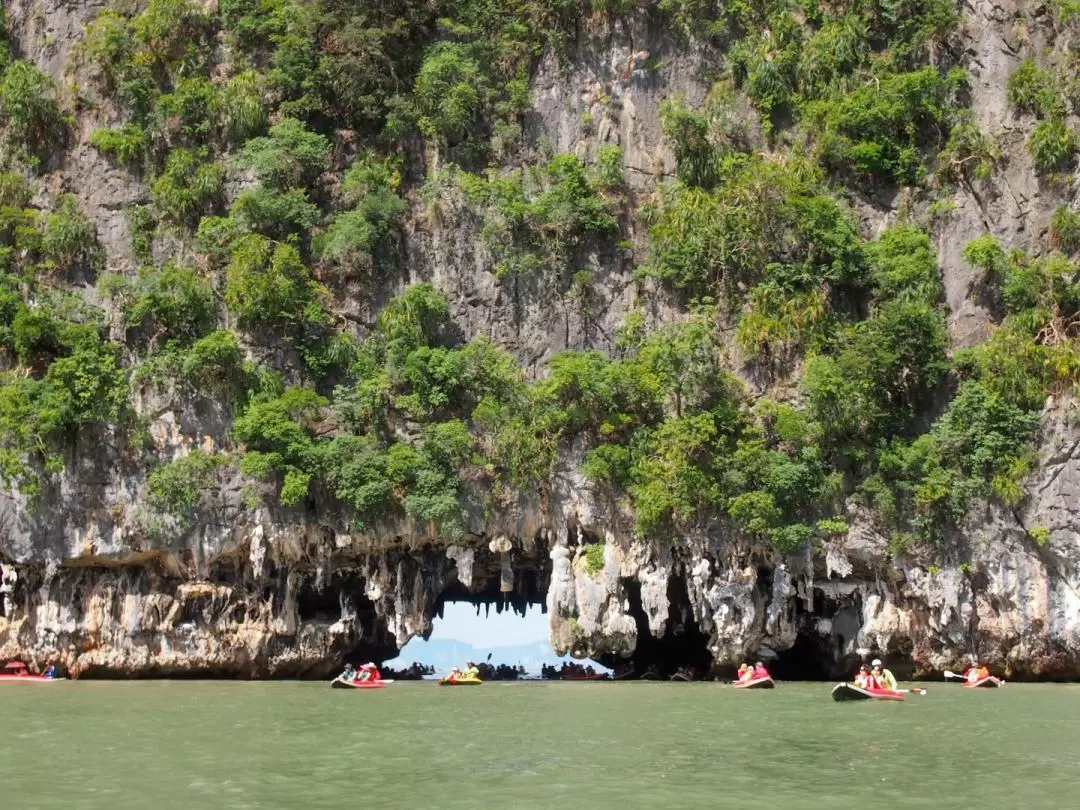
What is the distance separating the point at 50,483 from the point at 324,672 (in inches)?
307

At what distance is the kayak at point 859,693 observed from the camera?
2098 cm

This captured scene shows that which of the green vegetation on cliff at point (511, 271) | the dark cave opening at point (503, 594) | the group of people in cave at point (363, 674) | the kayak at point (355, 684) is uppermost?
the green vegetation on cliff at point (511, 271)

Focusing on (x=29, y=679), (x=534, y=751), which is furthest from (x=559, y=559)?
(x=534, y=751)

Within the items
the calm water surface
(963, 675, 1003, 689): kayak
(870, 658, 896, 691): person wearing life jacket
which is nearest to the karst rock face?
(963, 675, 1003, 689): kayak

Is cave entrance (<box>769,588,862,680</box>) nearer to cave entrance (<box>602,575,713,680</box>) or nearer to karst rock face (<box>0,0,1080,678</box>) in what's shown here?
karst rock face (<box>0,0,1080,678</box>)

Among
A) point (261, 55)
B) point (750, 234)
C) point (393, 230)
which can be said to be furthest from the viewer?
point (261, 55)

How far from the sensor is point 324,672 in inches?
1136

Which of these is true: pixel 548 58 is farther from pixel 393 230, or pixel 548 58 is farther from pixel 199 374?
pixel 199 374

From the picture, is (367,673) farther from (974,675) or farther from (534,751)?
(974,675)

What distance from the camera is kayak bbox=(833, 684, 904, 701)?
21.0m

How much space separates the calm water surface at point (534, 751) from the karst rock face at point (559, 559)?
169 inches

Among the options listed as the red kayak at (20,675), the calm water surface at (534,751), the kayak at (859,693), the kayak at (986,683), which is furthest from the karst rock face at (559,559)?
the kayak at (859,693)

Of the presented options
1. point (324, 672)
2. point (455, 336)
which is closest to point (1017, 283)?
point (455, 336)

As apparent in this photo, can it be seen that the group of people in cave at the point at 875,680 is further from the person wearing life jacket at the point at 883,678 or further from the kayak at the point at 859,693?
the kayak at the point at 859,693
